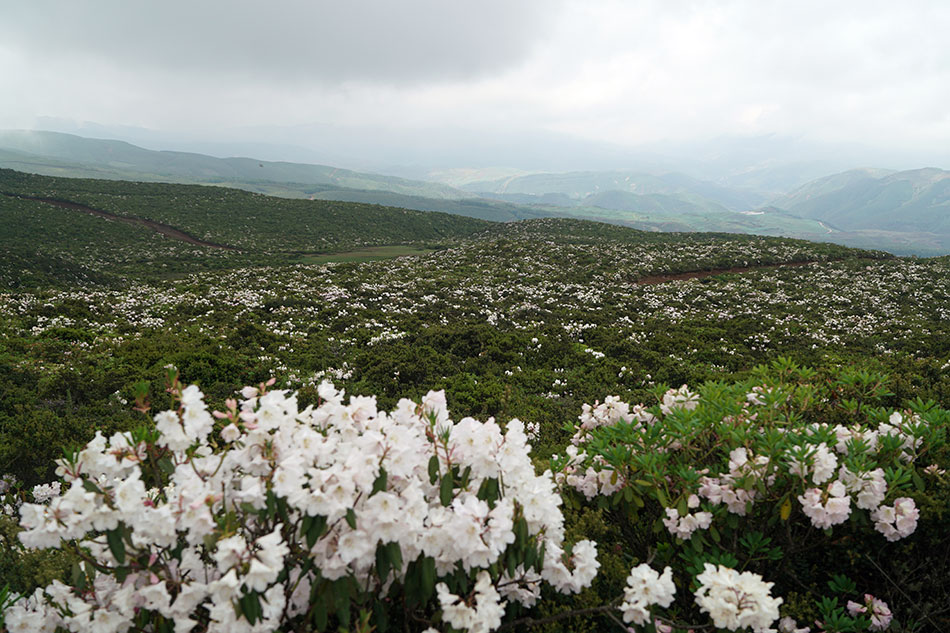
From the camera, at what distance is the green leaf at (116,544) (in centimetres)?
207

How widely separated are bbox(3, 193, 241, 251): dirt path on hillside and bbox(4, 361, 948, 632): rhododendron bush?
148 feet

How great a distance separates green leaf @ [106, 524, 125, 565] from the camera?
2.07 meters

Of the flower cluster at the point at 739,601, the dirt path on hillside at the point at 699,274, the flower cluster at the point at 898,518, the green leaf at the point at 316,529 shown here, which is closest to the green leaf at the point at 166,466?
the green leaf at the point at 316,529

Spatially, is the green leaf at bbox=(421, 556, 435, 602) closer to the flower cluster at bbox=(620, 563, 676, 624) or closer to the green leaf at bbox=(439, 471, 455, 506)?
the green leaf at bbox=(439, 471, 455, 506)

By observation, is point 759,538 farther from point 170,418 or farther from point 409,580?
point 170,418

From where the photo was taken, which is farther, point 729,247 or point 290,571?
point 729,247

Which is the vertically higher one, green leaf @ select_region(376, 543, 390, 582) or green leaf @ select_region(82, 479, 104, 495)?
green leaf @ select_region(82, 479, 104, 495)

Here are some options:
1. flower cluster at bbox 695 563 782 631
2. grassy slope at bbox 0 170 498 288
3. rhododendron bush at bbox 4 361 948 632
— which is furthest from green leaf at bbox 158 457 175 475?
grassy slope at bbox 0 170 498 288

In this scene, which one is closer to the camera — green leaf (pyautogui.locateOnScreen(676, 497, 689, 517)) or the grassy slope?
green leaf (pyautogui.locateOnScreen(676, 497, 689, 517))

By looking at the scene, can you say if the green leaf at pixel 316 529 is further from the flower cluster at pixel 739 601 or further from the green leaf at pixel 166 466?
the flower cluster at pixel 739 601

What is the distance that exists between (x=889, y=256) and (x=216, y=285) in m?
44.4

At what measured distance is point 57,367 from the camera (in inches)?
392

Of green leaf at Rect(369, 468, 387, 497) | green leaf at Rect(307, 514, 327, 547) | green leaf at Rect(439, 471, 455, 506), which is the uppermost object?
green leaf at Rect(369, 468, 387, 497)

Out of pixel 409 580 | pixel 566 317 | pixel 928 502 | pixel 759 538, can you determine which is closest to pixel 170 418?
pixel 409 580
